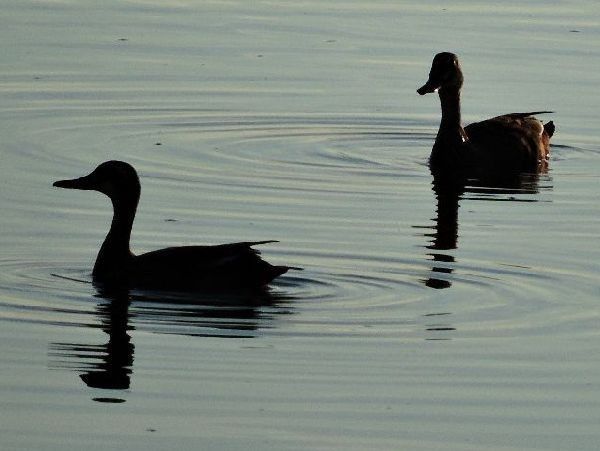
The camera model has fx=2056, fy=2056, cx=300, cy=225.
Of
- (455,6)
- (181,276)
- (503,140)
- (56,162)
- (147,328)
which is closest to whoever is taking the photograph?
(147,328)

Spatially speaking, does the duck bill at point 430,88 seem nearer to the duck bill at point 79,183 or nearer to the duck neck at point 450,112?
the duck neck at point 450,112

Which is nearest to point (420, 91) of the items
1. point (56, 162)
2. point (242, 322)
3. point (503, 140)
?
point (503, 140)

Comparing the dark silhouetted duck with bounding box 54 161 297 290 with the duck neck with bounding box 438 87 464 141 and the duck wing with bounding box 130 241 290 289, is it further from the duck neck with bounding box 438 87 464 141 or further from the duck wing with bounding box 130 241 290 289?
the duck neck with bounding box 438 87 464 141

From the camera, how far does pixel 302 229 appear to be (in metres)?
15.6

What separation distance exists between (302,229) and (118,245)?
2129 mm

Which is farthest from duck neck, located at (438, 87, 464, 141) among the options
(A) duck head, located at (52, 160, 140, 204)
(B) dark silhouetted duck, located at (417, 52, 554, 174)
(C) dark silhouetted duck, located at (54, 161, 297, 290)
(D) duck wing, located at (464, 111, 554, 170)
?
(C) dark silhouetted duck, located at (54, 161, 297, 290)

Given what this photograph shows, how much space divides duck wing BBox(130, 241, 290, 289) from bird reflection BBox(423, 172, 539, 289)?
118 centimetres

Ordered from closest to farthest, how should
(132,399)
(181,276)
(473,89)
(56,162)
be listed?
(132,399) → (181,276) → (56,162) → (473,89)

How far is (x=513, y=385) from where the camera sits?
1108 cm

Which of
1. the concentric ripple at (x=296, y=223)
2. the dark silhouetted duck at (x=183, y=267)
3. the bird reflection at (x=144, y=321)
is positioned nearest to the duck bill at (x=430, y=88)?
the concentric ripple at (x=296, y=223)

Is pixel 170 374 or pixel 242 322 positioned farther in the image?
pixel 242 322

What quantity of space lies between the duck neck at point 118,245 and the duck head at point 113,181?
6 centimetres

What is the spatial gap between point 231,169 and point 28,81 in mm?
4298

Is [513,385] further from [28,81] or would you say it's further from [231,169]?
[28,81]
